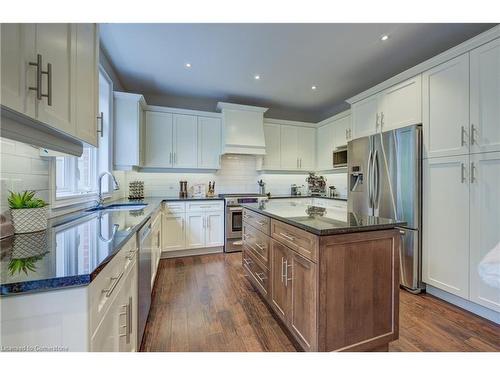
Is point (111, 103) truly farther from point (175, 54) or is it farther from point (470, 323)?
point (470, 323)

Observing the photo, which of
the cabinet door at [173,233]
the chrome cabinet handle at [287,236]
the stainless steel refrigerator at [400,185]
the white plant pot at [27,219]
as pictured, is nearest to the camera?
the white plant pot at [27,219]

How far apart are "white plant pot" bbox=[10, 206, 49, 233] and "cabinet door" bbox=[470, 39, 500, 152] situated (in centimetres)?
328

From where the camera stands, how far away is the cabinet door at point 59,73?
88 cm

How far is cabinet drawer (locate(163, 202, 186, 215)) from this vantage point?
339 cm

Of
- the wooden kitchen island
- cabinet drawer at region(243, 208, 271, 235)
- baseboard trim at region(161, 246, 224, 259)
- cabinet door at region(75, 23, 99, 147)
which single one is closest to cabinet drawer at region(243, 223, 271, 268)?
cabinet drawer at region(243, 208, 271, 235)

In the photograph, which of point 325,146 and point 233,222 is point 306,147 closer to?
point 325,146

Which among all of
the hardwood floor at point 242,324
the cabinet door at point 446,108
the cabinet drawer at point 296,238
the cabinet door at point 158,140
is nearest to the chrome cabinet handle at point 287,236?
the cabinet drawer at point 296,238

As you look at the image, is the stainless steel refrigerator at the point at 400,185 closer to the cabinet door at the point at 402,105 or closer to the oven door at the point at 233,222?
the cabinet door at the point at 402,105

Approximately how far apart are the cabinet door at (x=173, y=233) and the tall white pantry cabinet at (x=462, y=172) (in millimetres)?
3172

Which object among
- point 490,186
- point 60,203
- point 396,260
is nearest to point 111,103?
point 60,203

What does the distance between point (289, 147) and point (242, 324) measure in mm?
3477

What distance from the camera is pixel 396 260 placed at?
1.43 m

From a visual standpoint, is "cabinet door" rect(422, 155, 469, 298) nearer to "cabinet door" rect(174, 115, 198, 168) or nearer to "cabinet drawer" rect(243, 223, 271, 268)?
"cabinet drawer" rect(243, 223, 271, 268)

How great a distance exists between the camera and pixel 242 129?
3.92m
